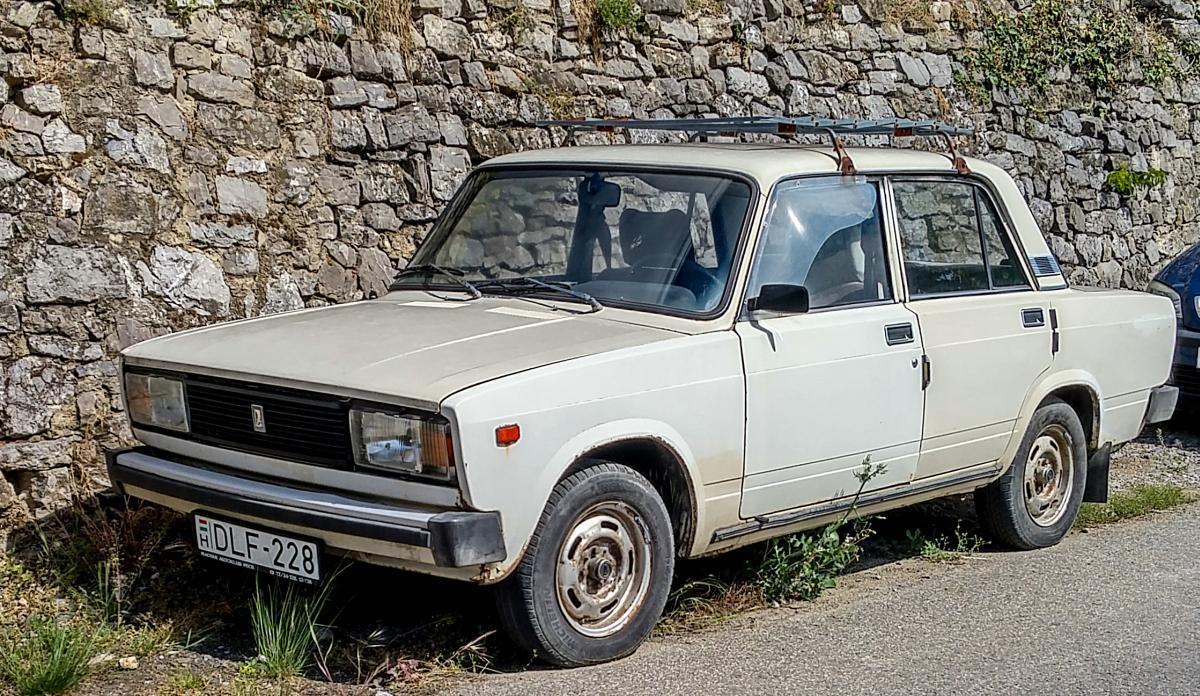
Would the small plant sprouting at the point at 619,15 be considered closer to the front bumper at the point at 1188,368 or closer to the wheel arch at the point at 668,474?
the front bumper at the point at 1188,368

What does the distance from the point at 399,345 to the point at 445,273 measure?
1.05 metres

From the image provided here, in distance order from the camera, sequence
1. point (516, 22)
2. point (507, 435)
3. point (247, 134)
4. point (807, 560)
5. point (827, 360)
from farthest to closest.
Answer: point (516, 22)
point (247, 134)
point (807, 560)
point (827, 360)
point (507, 435)

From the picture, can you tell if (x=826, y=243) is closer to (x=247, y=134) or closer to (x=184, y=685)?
(x=184, y=685)

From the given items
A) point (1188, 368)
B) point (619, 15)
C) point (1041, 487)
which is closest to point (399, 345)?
point (1041, 487)

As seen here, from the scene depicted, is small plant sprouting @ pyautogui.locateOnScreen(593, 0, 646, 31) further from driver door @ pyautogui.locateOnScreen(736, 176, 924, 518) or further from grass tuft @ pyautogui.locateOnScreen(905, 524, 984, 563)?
grass tuft @ pyautogui.locateOnScreen(905, 524, 984, 563)

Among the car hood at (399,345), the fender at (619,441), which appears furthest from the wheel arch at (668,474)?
the car hood at (399,345)

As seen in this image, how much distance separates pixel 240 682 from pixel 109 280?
2.87m

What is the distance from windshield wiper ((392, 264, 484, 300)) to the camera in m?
5.50

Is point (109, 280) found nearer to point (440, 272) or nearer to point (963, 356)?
point (440, 272)

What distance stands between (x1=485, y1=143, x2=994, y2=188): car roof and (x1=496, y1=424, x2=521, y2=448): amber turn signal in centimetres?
165

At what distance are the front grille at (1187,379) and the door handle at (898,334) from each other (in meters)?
4.13

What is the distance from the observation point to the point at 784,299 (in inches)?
200

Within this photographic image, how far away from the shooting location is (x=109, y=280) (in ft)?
21.8

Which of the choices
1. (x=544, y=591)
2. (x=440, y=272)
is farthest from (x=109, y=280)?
(x=544, y=591)
